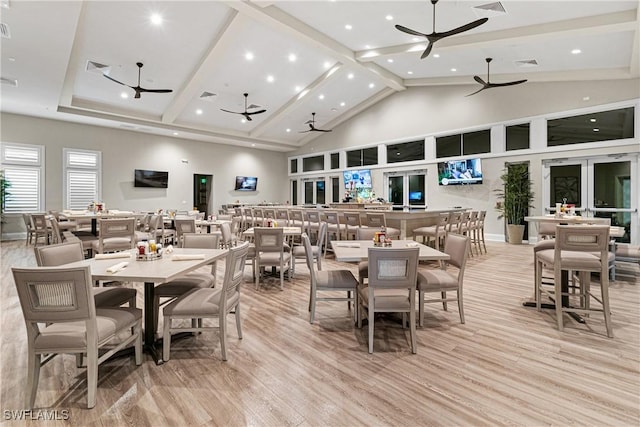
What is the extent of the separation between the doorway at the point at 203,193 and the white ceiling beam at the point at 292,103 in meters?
2.88

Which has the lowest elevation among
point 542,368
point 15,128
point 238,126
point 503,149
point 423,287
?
point 542,368

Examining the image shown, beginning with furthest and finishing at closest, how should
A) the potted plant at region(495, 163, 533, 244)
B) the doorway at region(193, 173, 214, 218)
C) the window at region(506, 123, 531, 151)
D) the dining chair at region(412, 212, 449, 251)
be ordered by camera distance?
the doorway at region(193, 173, 214, 218) → the window at region(506, 123, 531, 151) → the potted plant at region(495, 163, 533, 244) → the dining chair at region(412, 212, 449, 251)

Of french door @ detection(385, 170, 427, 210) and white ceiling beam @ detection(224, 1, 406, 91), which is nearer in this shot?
white ceiling beam @ detection(224, 1, 406, 91)

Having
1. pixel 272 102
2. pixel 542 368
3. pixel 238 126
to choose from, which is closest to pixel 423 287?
pixel 542 368

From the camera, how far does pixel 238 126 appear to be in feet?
42.1

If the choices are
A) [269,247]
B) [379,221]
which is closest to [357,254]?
[269,247]

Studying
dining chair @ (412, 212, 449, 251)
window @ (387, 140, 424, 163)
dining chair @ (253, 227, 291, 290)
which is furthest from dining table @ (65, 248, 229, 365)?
window @ (387, 140, 424, 163)

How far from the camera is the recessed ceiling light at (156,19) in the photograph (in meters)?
6.21

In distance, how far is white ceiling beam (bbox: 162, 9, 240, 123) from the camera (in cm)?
664

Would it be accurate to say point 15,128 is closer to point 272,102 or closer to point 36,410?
point 272,102

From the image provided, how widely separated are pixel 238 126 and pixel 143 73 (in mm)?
4786

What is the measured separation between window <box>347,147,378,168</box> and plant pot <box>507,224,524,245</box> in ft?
17.7

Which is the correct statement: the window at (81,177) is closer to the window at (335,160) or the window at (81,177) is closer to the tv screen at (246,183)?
the tv screen at (246,183)

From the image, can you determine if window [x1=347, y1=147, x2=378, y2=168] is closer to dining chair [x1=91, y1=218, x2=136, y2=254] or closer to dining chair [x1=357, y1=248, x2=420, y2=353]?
dining chair [x1=91, y1=218, x2=136, y2=254]
